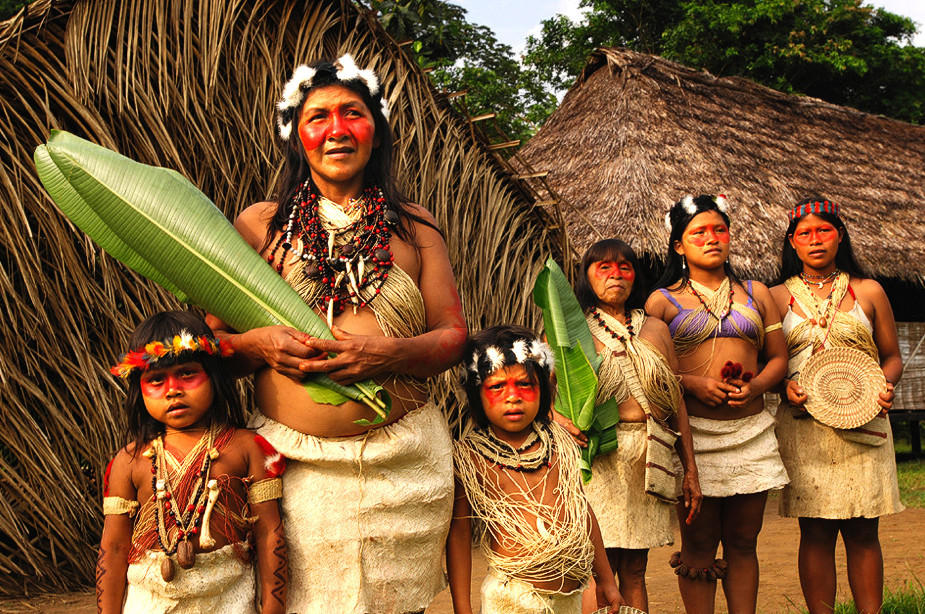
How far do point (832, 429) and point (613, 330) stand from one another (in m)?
1.04

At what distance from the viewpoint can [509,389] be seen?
7.70 feet

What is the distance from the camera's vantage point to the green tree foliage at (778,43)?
55.7ft

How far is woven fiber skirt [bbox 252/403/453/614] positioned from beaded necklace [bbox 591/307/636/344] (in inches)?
52.5

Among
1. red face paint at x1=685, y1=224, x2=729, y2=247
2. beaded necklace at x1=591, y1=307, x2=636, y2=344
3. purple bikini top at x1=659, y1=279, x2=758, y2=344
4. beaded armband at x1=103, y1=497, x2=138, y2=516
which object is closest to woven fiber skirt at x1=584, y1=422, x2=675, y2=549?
beaded necklace at x1=591, y1=307, x2=636, y2=344

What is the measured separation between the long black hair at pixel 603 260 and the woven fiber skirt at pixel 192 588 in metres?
1.81

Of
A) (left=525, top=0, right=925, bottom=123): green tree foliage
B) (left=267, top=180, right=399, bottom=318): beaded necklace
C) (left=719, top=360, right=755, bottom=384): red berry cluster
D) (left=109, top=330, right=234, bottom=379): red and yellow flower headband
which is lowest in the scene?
(left=109, top=330, right=234, bottom=379): red and yellow flower headband

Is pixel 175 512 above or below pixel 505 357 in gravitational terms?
below

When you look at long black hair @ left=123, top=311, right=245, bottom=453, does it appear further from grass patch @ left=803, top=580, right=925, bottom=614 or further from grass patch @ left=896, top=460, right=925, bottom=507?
grass patch @ left=896, top=460, right=925, bottom=507

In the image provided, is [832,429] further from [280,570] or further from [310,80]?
[310,80]

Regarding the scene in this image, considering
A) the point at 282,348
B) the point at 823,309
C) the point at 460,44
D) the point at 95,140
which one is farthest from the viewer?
the point at 460,44

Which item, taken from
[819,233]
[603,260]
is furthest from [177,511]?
[819,233]

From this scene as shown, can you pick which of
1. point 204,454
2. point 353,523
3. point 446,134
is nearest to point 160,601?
point 204,454

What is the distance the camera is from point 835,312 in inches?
134

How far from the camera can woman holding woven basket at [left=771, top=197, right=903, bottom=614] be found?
3.36 metres
